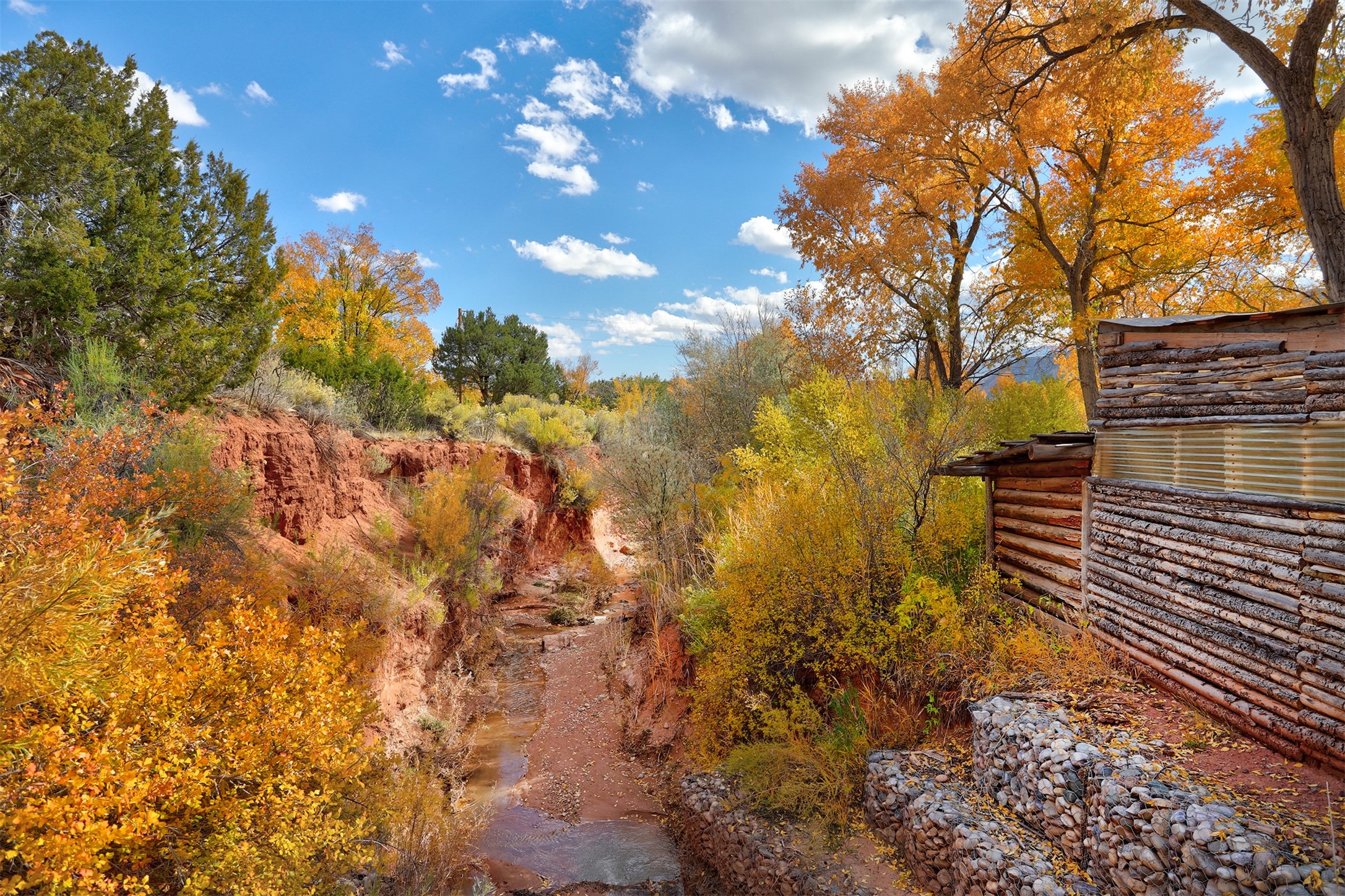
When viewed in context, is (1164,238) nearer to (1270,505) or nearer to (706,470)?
(1270,505)

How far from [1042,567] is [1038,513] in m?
0.74

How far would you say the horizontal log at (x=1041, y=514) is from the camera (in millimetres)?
7719

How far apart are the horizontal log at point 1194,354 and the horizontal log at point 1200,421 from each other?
22.5 inches

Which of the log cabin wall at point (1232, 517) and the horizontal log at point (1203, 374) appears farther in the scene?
the horizontal log at point (1203, 374)

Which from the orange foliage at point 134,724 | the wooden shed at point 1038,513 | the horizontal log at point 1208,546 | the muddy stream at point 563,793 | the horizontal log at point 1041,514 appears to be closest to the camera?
the orange foliage at point 134,724

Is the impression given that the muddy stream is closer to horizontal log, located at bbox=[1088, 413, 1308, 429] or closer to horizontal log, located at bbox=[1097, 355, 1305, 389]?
horizontal log, located at bbox=[1088, 413, 1308, 429]

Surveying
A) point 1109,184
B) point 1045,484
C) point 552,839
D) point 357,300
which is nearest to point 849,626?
point 1045,484

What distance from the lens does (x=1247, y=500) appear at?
207 inches

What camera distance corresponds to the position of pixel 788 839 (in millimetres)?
7250

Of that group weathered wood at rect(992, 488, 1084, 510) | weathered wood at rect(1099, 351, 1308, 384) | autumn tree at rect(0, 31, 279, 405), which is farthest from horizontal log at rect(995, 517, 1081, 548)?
autumn tree at rect(0, 31, 279, 405)

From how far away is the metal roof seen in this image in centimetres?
487

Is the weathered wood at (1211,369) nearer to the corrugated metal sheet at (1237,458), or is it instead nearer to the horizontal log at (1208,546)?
the corrugated metal sheet at (1237,458)

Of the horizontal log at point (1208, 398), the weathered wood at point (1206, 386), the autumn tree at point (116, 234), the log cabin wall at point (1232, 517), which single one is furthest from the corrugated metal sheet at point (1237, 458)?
the autumn tree at point (116, 234)

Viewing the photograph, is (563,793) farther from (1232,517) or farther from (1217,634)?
(1232,517)
